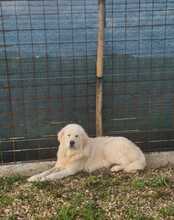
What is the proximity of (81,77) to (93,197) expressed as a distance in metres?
1.79

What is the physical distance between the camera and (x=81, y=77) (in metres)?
6.14

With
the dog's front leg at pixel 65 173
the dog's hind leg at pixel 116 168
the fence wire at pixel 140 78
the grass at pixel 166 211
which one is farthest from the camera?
the fence wire at pixel 140 78

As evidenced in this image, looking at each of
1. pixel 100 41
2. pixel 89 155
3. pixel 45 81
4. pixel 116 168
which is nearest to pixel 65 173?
pixel 89 155

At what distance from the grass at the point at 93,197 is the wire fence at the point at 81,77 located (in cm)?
84

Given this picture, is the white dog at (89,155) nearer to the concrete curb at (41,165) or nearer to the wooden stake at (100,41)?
the concrete curb at (41,165)

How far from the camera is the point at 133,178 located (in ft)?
17.5

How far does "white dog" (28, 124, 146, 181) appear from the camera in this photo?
5402 millimetres

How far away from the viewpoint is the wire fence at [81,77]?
238 inches

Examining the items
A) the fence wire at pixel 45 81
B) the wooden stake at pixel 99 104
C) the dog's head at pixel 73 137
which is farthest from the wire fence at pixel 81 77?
the dog's head at pixel 73 137

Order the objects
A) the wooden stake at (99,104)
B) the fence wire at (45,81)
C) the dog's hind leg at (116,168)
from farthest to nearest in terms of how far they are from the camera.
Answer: the fence wire at (45,81)
the wooden stake at (99,104)
the dog's hind leg at (116,168)

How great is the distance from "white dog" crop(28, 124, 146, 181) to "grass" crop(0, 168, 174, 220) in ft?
0.32

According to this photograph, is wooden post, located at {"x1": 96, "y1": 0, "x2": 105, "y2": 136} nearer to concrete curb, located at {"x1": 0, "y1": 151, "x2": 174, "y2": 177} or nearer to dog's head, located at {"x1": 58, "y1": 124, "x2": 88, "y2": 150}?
dog's head, located at {"x1": 58, "y1": 124, "x2": 88, "y2": 150}

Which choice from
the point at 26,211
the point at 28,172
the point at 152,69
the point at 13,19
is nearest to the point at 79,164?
the point at 28,172

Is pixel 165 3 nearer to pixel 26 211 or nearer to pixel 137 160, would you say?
pixel 137 160
